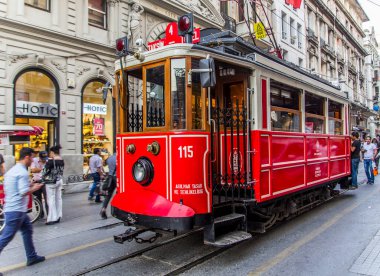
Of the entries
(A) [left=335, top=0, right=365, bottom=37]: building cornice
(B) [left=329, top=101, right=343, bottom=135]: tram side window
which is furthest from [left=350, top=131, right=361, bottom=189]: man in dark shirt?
(A) [left=335, top=0, right=365, bottom=37]: building cornice

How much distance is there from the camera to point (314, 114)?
25.5 ft

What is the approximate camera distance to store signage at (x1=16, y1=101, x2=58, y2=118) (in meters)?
11.4

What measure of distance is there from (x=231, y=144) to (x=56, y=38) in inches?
367

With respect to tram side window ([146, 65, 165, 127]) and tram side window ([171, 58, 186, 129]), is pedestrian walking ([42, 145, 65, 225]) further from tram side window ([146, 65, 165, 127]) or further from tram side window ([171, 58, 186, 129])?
tram side window ([171, 58, 186, 129])

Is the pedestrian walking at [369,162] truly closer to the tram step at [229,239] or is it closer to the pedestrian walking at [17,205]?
the tram step at [229,239]

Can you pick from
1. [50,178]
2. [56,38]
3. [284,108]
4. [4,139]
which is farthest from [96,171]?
[284,108]

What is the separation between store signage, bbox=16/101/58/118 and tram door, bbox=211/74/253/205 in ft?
25.6

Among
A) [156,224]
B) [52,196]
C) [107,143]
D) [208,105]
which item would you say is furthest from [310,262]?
[107,143]

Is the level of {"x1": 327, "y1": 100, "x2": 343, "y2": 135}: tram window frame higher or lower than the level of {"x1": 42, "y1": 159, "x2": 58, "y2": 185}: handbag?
higher

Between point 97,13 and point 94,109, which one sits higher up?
point 97,13

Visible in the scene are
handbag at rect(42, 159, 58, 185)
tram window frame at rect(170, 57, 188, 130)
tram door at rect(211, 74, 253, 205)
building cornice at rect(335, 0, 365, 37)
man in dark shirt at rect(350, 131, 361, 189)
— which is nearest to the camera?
tram window frame at rect(170, 57, 188, 130)

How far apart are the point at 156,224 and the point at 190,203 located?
54 cm

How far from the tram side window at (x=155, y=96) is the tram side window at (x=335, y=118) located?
545 centimetres

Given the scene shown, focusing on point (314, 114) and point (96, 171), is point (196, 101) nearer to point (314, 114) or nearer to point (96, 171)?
point (314, 114)
